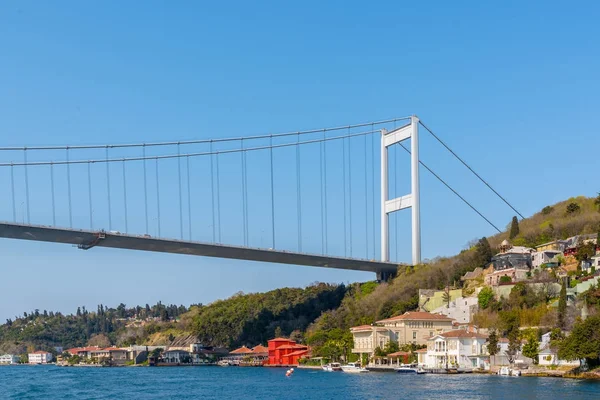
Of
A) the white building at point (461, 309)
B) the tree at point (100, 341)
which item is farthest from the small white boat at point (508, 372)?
the tree at point (100, 341)

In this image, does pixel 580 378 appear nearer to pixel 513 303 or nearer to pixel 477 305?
pixel 513 303

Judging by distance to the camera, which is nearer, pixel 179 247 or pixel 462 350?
pixel 462 350

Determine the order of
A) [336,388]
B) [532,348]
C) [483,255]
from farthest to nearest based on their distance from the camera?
1. [483,255]
2. [532,348]
3. [336,388]

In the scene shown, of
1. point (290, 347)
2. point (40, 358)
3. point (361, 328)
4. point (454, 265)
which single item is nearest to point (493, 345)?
point (361, 328)

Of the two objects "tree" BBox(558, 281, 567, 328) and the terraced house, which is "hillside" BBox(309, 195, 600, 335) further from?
"tree" BBox(558, 281, 567, 328)

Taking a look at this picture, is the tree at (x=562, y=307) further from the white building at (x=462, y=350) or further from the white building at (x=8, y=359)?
the white building at (x=8, y=359)

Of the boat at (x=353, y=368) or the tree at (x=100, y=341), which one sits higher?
the tree at (x=100, y=341)

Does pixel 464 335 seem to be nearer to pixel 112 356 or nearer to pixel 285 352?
pixel 285 352
